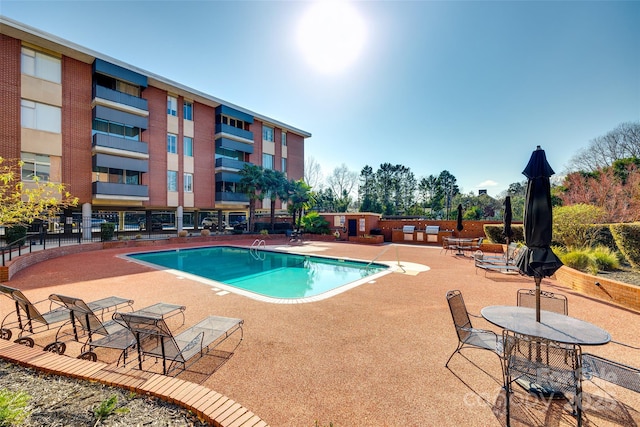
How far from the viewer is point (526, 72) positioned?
1323 cm

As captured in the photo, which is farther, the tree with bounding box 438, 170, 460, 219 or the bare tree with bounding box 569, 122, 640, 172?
the tree with bounding box 438, 170, 460, 219

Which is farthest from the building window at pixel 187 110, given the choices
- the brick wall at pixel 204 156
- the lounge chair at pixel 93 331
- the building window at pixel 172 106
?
the lounge chair at pixel 93 331

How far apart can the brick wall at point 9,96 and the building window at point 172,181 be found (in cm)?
949

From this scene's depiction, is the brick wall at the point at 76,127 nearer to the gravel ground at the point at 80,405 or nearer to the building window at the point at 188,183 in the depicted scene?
the building window at the point at 188,183

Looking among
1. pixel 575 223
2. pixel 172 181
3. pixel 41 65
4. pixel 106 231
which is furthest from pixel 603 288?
pixel 41 65

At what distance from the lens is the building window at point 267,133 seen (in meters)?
33.0

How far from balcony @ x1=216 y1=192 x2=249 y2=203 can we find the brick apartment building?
107mm

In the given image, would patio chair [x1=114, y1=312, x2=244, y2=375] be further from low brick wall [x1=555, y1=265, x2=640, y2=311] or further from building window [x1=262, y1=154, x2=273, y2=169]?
building window [x1=262, y1=154, x2=273, y2=169]

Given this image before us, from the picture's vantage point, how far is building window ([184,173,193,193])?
26163 mm

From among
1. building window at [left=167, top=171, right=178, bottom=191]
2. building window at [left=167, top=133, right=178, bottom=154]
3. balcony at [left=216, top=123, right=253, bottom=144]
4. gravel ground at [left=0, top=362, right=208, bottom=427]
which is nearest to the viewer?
gravel ground at [left=0, top=362, right=208, bottom=427]

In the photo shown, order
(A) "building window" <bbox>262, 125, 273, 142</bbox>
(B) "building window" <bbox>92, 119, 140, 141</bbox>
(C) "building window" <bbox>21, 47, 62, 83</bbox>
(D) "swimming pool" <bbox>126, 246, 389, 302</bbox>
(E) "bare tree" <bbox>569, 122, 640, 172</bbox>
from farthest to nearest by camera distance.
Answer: (A) "building window" <bbox>262, 125, 273, 142</bbox>
(E) "bare tree" <bbox>569, 122, 640, 172</bbox>
(B) "building window" <bbox>92, 119, 140, 141</bbox>
(C) "building window" <bbox>21, 47, 62, 83</bbox>
(D) "swimming pool" <bbox>126, 246, 389, 302</bbox>

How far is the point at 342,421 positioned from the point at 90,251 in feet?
64.2

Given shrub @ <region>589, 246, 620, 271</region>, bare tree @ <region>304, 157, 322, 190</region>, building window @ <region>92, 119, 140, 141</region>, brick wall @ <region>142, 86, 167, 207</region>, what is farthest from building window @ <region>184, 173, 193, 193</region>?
shrub @ <region>589, 246, 620, 271</region>

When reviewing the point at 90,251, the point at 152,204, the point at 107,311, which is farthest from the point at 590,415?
the point at 152,204
